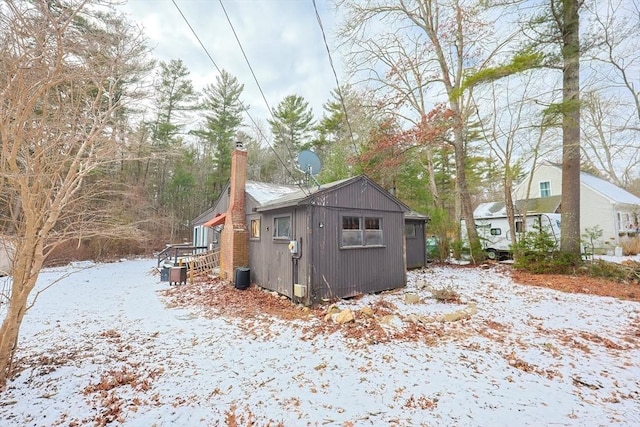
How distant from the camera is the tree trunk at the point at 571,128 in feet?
28.1

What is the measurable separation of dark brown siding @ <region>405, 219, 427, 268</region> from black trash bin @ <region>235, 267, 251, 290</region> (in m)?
6.66

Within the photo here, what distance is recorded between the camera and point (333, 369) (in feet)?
11.6

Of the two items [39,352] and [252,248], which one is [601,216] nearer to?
[252,248]

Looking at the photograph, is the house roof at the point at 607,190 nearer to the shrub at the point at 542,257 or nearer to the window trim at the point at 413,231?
the shrub at the point at 542,257

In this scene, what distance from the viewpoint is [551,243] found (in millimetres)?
9297

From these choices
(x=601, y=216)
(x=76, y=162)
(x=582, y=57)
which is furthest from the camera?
(x=601, y=216)

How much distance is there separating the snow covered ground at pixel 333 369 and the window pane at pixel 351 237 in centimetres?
155

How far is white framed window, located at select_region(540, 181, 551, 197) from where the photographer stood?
17.8 meters

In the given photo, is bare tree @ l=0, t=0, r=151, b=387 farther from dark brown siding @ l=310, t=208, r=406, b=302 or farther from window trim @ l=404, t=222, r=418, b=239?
window trim @ l=404, t=222, r=418, b=239

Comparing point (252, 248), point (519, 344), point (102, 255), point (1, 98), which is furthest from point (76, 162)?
point (102, 255)

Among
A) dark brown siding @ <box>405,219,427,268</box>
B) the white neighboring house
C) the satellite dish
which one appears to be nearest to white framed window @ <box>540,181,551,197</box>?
→ the white neighboring house

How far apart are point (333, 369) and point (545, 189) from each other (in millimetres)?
20991

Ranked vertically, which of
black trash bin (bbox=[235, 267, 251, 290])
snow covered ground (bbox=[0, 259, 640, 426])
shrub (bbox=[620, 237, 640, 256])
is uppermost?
shrub (bbox=[620, 237, 640, 256])

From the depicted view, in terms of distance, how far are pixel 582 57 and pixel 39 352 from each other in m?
Answer: 15.0
